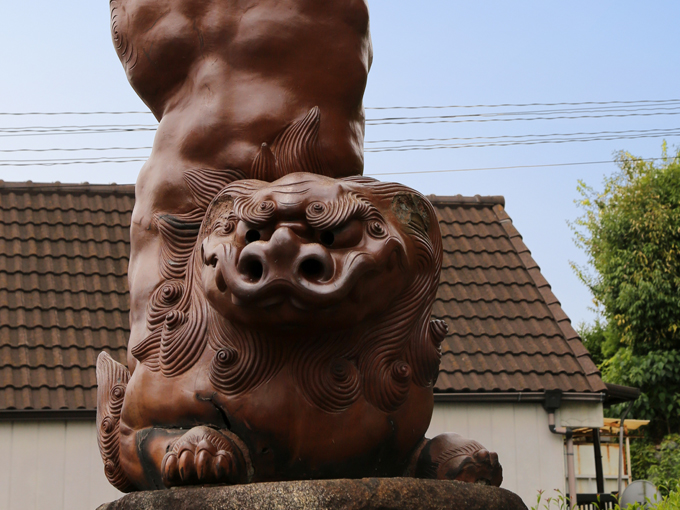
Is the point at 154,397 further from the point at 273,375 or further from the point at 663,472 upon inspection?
the point at 663,472

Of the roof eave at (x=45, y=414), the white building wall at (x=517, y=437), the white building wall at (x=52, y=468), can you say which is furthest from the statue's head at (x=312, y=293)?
the white building wall at (x=517, y=437)

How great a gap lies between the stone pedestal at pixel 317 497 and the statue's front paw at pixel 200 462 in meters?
0.03

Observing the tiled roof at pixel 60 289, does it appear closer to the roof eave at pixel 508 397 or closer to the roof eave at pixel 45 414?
the roof eave at pixel 45 414

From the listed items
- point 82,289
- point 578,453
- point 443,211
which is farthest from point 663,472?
point 82,289

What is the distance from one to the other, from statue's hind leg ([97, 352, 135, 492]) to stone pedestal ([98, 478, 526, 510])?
0.36 m

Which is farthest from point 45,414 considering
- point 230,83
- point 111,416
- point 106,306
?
point 230,83

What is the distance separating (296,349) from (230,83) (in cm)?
76

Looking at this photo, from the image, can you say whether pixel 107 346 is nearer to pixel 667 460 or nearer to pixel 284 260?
pixel 284 260

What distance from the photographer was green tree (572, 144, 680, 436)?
1437cm

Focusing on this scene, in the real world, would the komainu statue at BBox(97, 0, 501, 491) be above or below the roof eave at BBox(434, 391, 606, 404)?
above

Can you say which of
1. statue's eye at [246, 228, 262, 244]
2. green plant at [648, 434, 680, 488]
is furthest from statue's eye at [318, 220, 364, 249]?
green plant at [648, 434, 680, 488]

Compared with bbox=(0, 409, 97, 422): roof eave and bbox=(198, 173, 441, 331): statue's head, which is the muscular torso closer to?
bbox=(198, 173, 441, 331): statue's head

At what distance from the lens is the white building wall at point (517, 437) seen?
7406 millimetres

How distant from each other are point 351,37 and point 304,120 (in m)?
0.32
